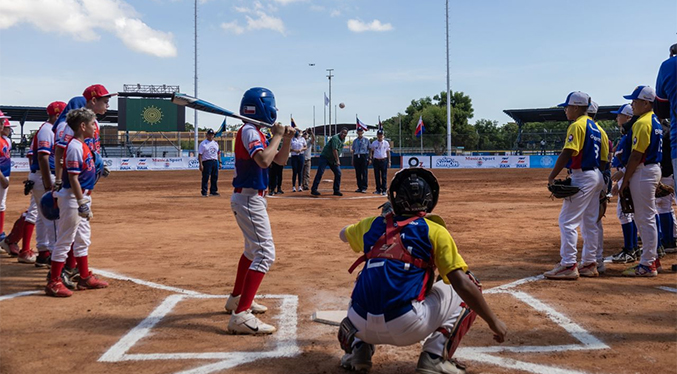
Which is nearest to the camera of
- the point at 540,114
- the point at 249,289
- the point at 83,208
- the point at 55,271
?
the point at 249,289

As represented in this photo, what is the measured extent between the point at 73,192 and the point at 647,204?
6271mm

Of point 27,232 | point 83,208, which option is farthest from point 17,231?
point 83,208

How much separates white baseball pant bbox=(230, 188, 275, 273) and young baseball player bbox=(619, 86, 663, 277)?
420 centimetres

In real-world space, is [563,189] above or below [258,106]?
below

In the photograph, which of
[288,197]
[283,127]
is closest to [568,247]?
[283,127]

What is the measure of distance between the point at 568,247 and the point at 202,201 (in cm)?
1178

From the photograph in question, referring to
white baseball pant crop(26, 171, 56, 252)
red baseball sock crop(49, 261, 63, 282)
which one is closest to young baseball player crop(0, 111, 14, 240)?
white baseball pant crop(26, 171, 56, 252)

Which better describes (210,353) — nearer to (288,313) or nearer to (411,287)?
(288,313)

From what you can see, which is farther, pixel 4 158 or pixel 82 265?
pixel 4 158

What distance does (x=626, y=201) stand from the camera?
22.7ft

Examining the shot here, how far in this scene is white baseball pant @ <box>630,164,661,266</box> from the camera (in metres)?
6.36

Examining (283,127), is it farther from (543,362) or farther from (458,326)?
(543,362)

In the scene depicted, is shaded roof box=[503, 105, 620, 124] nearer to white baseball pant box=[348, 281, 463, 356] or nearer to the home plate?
the home plate

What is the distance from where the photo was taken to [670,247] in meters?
7.90
